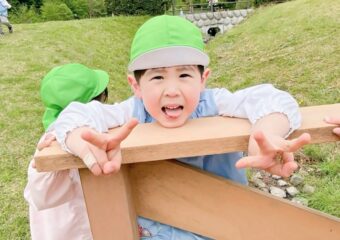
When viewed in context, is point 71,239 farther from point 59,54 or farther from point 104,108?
point 59,54

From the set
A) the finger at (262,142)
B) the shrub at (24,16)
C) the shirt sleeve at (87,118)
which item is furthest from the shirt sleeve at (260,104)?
the shrub at (24,16)

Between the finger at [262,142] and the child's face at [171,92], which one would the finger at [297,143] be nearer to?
the finger at [262,142]

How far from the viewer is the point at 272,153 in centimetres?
81

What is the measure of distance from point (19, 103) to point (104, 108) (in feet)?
17.5

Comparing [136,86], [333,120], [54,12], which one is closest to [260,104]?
[333,120]

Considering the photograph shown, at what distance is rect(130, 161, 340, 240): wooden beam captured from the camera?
0.98 m

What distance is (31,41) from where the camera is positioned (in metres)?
10.2

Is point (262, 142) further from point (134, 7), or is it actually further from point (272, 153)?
point (134, 7)

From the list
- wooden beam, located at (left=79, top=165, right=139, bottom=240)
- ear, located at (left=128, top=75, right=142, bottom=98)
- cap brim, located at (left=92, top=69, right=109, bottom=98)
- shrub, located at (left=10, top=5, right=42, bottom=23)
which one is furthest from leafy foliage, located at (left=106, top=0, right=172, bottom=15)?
wooden beam, located at (left=79, top=165, right=139, bottom=240)

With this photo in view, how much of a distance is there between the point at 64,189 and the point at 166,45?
654 millimetres

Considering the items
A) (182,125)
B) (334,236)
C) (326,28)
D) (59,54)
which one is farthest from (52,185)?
(59,54)

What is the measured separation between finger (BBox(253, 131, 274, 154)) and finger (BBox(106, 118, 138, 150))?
0.21 m

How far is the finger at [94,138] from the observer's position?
79cm

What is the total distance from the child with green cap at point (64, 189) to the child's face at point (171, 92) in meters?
0.54
